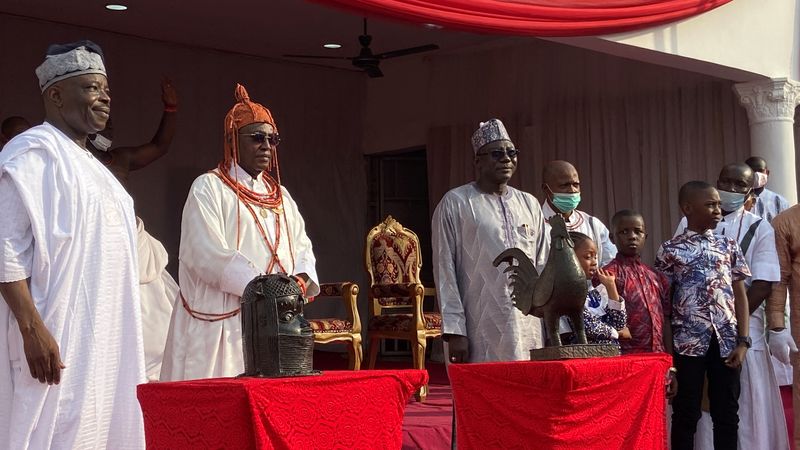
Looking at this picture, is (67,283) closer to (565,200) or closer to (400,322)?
(565,200)

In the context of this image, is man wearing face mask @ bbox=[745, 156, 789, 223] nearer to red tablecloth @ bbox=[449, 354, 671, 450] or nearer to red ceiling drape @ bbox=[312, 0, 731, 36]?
red ceiling drape @ bbox=[312, 0, 731, 36]

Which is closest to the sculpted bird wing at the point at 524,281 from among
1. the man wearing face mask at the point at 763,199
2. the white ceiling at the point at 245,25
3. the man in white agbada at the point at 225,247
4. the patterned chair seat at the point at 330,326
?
the man in white agbada at the point at 225,247

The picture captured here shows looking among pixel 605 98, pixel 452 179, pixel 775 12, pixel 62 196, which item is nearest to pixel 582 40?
pixel 775 12

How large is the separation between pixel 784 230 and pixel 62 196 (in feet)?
13.1

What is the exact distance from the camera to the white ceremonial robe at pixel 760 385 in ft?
20.8

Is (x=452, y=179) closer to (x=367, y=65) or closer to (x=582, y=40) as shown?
(x=367, y=65)

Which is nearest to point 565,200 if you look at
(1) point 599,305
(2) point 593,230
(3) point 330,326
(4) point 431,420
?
(2) point 593,230

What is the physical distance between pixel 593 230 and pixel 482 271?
211 centimetres

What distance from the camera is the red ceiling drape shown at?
7.32m

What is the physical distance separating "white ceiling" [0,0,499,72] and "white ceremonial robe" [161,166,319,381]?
206 inches

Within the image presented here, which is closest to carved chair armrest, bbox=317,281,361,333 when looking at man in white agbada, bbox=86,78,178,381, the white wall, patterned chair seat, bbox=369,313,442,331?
patterned chair seat, bbox=369,313,442,331

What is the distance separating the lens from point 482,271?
5074 mm

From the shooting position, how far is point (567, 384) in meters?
3.86

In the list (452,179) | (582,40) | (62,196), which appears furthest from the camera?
(452,179)
